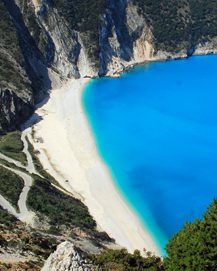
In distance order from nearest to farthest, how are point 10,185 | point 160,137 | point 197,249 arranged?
point 197,249 < point 10,185 < point 160,137

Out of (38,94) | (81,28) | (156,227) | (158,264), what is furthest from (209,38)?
(158,264)

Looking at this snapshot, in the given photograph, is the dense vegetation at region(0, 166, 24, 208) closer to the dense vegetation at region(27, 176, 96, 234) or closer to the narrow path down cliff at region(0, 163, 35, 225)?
the narrow path down cliff at region(0, 163, 35, 225)

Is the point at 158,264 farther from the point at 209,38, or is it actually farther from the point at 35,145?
the point at 209,38

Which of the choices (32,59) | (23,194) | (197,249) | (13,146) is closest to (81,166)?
(13,146)

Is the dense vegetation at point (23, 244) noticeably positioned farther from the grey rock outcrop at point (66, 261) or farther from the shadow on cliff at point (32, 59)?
the shadow on cliff at point (32, 59)

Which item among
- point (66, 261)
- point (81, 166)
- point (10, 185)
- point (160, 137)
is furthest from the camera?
point (160, 137)

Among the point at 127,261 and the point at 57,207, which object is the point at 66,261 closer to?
the point at 127,261

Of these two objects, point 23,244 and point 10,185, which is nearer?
point 23,244

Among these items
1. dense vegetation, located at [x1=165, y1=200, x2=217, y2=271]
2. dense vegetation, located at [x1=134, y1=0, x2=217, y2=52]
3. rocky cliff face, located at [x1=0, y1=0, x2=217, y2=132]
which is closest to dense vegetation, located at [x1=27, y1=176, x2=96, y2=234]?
dense vegetation, located at [x1=165, y1=200, x2=217, y2=271]
